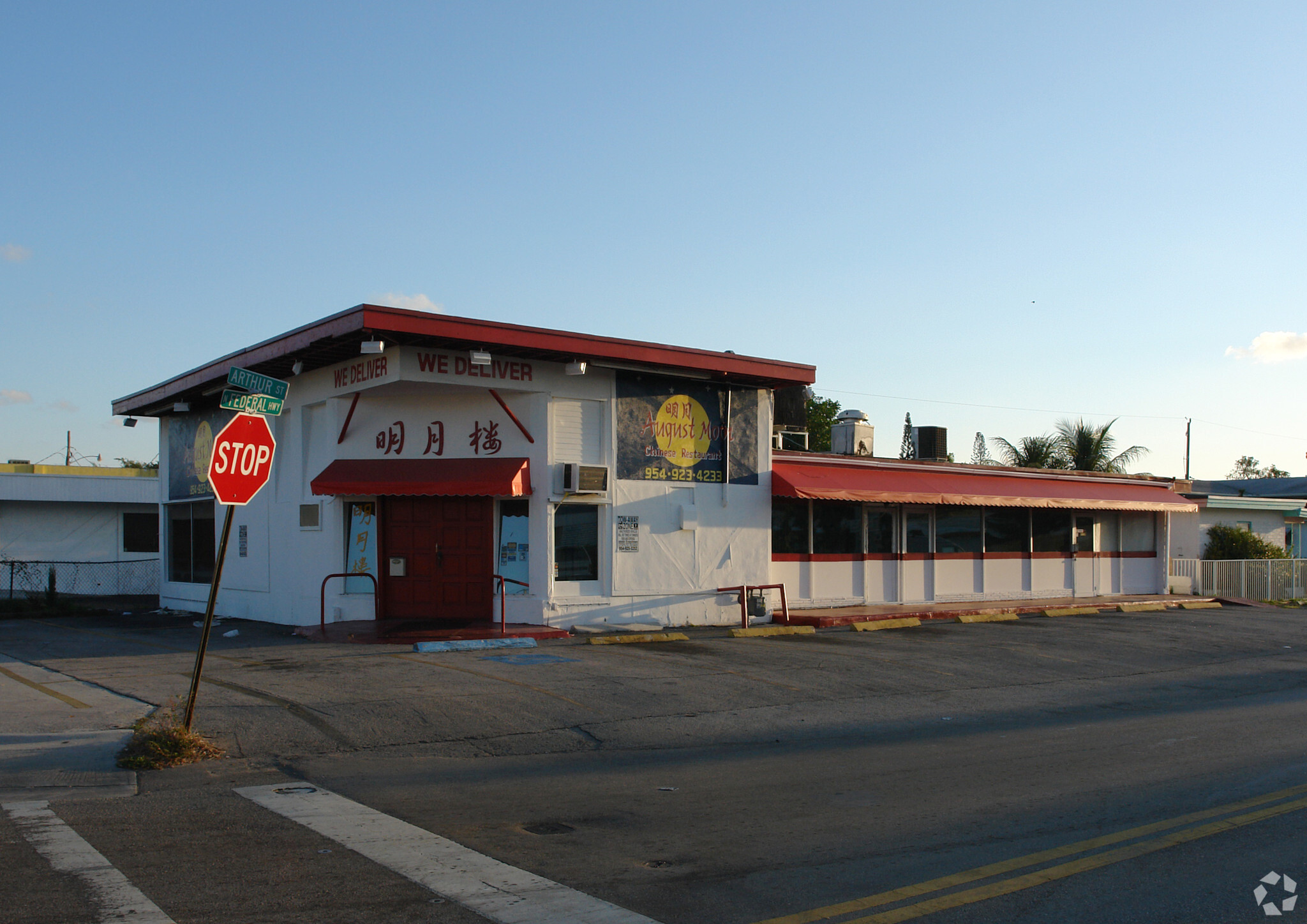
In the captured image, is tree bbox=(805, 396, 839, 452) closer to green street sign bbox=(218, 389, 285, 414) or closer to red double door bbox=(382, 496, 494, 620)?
red double door bbox=(382, 496, 494, 620)

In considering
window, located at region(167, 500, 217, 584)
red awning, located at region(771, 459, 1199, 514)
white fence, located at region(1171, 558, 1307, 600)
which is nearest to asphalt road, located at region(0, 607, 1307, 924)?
red awning, located at region(771, 459, 1199, 514)

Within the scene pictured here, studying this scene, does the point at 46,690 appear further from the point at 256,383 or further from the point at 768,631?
the point at 768,631

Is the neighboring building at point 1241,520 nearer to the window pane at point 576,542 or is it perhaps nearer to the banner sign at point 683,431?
the banner sign at point 683,431

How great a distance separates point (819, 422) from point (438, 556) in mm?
41848

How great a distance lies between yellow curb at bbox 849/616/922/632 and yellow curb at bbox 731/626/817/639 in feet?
3.29

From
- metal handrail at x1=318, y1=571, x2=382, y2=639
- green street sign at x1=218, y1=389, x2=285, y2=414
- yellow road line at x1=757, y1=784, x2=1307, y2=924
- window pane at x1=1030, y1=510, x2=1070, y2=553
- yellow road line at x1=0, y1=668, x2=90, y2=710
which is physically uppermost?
green street sign at x1=218, y1=389, x2=285, y2=414

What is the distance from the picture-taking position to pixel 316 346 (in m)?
16.6

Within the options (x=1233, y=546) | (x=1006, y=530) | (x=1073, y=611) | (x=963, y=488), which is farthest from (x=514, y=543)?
(x=1233, y=546)

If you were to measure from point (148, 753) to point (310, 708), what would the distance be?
231 centimetres

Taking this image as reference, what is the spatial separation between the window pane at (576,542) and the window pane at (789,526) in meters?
4.24

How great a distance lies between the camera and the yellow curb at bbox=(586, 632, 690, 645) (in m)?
16.3

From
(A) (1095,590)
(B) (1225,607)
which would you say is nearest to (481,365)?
(A) (1095,590)

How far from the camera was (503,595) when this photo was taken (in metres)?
15.8

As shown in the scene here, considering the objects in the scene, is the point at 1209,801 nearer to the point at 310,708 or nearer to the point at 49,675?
the point at 310,708
